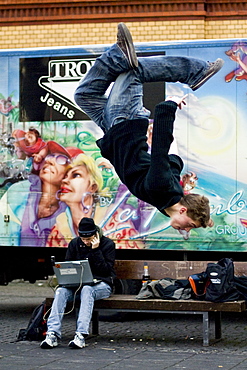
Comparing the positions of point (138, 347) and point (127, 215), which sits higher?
point (127, 215)

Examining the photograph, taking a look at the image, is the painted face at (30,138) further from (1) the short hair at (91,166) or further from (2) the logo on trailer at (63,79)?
(1) the short hair at (91,166)

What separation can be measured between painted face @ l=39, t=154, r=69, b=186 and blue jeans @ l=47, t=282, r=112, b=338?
1.88 metres

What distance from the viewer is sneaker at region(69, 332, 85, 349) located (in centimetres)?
802

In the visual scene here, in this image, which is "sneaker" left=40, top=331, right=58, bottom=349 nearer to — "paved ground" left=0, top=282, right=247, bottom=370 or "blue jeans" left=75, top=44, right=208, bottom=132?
"paved ground" left=0, top=282, right=247, bottom=370

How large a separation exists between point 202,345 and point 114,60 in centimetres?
469

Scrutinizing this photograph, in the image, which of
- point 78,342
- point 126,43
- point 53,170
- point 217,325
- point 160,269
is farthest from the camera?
point 53,170

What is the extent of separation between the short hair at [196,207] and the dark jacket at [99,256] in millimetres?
4143

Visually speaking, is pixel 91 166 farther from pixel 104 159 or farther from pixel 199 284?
pixel 199 284

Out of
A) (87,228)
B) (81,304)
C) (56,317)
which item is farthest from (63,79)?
(56,317)

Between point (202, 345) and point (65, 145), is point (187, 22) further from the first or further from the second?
point (202, 345)

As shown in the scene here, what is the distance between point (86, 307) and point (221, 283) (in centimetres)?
152

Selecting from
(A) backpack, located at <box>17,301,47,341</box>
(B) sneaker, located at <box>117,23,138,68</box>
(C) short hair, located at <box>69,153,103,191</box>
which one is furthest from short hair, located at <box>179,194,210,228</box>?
(C) short hair, located at <box>69,153,103,191</box>

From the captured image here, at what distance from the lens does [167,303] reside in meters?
8.41

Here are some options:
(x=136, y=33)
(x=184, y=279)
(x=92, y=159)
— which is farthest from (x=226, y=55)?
(x=136, y=33)
